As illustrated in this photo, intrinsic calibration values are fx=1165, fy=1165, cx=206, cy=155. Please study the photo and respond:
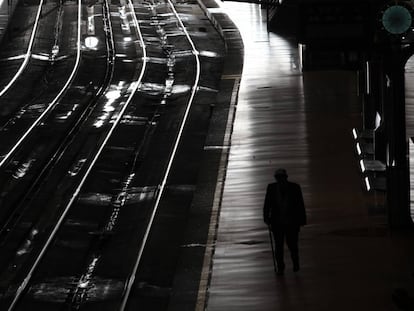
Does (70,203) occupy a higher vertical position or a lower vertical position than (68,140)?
higher

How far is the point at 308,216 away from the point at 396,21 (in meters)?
3.22

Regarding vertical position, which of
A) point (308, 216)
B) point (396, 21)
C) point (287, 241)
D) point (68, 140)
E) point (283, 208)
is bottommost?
point (68, 140)

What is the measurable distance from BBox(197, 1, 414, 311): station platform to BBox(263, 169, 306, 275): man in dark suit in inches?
23.3

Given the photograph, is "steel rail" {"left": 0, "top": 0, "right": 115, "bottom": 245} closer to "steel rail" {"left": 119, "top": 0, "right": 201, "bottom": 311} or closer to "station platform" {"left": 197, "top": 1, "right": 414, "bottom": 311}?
"steel rail" {"left": 119, "top": 0, "right": 201, "bottom": 311}

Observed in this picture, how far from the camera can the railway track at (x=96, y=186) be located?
14.7m

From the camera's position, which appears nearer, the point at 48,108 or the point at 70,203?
the point at 70,203

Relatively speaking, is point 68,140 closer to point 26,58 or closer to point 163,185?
point 163,185

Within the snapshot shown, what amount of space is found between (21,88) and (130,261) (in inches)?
605

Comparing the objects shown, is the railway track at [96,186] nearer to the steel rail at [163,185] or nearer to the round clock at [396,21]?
the steel rail at [163,185]

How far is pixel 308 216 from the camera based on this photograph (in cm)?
1648

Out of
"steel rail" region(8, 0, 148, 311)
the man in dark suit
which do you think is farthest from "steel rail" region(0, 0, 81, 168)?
the man in dark suit

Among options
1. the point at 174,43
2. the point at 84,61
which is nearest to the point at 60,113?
the point at 84,61

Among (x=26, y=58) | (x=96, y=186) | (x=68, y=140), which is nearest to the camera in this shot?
(x=96, y=186)

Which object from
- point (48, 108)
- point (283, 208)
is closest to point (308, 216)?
point (283, 208)
